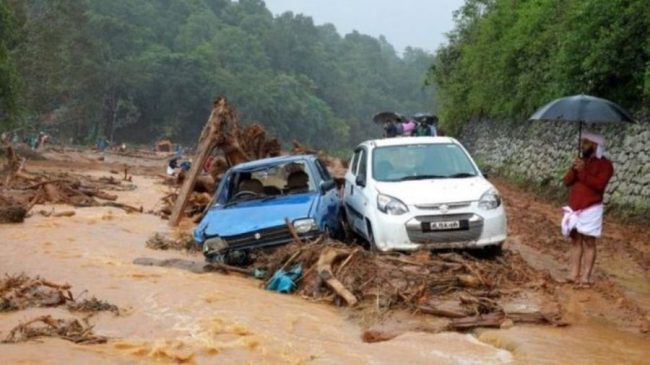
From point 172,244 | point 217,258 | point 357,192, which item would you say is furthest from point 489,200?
point 172,244

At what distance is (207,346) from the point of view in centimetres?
643

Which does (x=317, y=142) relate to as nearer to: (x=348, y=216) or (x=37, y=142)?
(x=37, y=142)

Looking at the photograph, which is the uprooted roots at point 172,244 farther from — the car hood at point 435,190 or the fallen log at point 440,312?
the fallen log at point 440,312

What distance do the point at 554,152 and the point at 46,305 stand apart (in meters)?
15.7

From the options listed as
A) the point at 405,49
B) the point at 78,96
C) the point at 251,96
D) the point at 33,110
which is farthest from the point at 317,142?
the point at 405,49

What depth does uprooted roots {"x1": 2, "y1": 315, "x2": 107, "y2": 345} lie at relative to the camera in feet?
Result: 20.8

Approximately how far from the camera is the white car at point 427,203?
902cm

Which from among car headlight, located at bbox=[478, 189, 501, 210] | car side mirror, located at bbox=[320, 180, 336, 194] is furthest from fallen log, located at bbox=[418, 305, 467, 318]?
car side mirror, located at bbox=[320, 180, 336, 194]

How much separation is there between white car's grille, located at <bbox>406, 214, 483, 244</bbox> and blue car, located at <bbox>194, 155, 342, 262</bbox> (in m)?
1.24

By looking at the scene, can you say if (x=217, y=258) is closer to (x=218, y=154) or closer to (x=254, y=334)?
(x=254, y=334)

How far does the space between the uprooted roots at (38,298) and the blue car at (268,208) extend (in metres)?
1.99

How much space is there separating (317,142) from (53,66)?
160 ft

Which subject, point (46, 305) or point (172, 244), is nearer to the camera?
point (46, 305)

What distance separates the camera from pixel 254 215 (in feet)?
31.9
